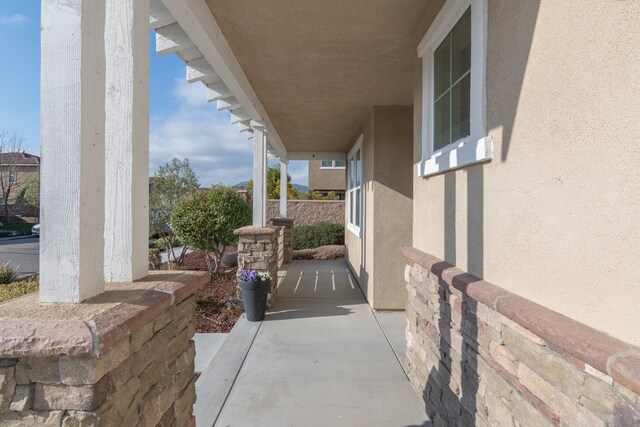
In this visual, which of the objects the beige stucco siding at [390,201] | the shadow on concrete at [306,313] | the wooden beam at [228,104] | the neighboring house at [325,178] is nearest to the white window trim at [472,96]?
the beige stucco siding at [390,201]

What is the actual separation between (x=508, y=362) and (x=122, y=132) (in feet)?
6.86

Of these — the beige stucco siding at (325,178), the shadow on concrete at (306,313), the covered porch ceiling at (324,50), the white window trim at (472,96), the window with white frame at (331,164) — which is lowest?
the shadow on concrete at (306,313)

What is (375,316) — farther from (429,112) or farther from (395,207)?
(429,112)

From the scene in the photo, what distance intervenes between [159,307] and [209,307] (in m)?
4.47

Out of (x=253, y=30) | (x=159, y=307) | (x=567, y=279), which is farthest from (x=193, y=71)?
(x=567, y=279)

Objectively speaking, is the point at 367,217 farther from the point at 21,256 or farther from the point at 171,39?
the point at 21,256

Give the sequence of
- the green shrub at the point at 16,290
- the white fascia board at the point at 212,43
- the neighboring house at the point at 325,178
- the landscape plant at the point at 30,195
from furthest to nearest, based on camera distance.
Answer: the landscape plant at the point at 30,195, the neighboring house at the point at 325,178, the green shrub at the point at 16,290, the white fascia board at the point at 212,43

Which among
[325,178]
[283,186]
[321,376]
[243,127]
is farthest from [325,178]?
[321,376]

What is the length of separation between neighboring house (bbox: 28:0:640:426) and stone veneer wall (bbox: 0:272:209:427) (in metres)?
0.05

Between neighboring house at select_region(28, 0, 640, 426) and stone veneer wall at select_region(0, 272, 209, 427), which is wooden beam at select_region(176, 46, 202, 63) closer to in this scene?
neighboring house at select_region(28, 0, 640, 426)

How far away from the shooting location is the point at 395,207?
18.4 ft

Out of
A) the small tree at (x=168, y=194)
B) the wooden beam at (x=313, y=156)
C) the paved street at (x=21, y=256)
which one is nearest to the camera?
the small tree at (x=168, y=194)

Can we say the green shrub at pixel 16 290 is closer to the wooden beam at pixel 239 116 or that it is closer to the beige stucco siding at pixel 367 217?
the wooden beam at pixel 239 116

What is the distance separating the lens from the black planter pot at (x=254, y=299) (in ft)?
16.6
